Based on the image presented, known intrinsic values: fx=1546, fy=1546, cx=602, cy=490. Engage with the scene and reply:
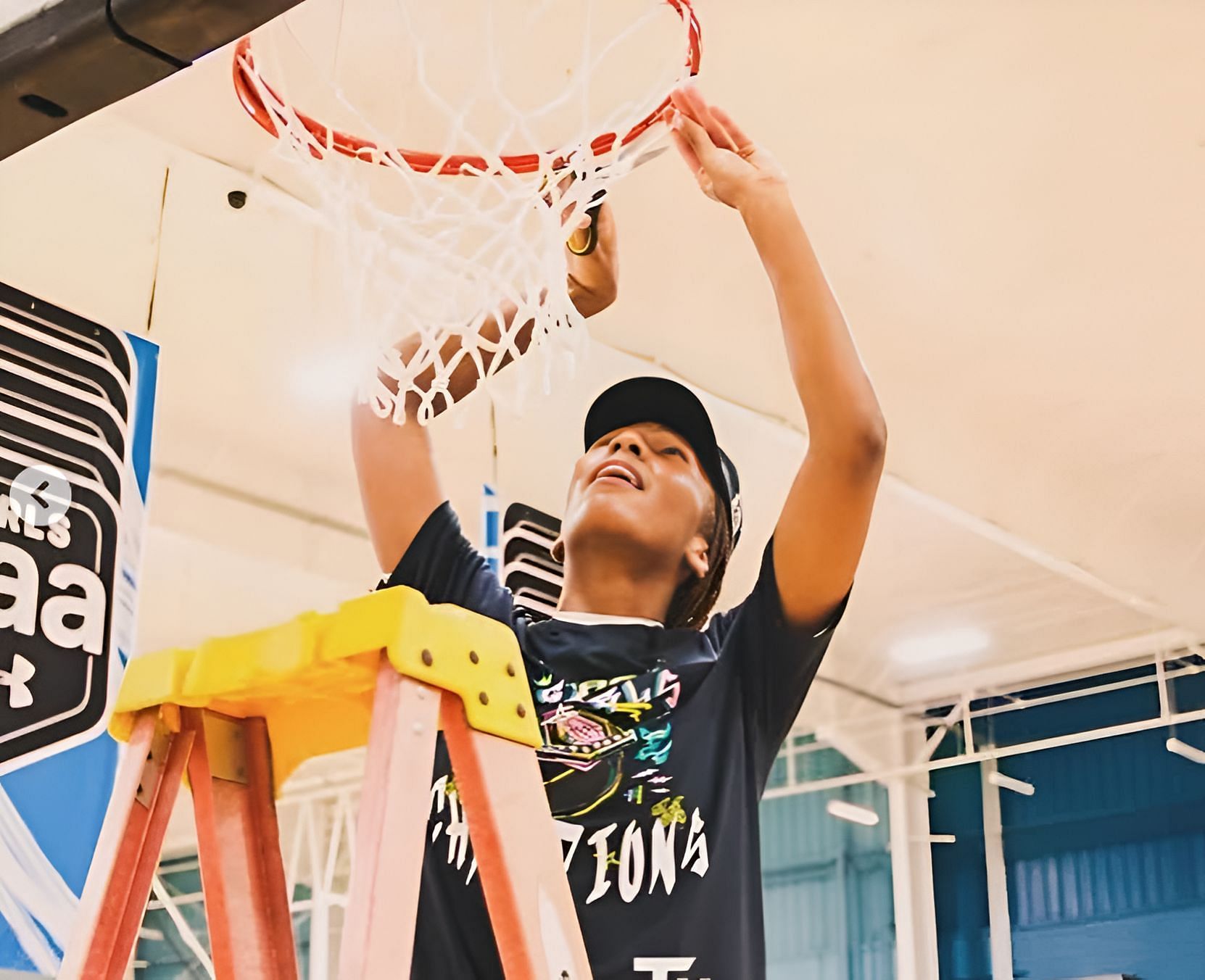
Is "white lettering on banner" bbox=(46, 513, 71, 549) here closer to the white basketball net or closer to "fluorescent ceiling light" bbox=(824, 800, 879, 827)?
the white basketball net

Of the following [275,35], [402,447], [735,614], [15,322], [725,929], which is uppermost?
[275,35]

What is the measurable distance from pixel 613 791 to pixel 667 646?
0.25 metres

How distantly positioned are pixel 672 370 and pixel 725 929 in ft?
7.84

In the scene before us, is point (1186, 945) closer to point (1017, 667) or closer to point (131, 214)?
point (1017, 667)

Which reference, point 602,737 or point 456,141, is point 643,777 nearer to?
point 602,737

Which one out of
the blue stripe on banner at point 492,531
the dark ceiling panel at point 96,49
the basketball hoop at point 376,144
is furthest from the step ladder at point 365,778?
the blue stripe on banner at point 492,531

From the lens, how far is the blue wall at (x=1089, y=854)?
6.54 m

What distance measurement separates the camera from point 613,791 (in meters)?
2.20

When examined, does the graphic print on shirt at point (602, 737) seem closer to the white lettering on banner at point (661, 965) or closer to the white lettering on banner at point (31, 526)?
the white lettering on banner at point (661, 965)

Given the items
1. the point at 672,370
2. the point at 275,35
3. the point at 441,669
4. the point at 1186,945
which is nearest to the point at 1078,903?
the point at 1186,945

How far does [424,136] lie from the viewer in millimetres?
3328

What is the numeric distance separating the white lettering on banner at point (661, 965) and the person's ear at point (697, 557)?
71 cm

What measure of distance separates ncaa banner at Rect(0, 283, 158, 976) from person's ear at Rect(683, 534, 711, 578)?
949mm

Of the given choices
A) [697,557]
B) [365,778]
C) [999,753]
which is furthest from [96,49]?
[999,753]
